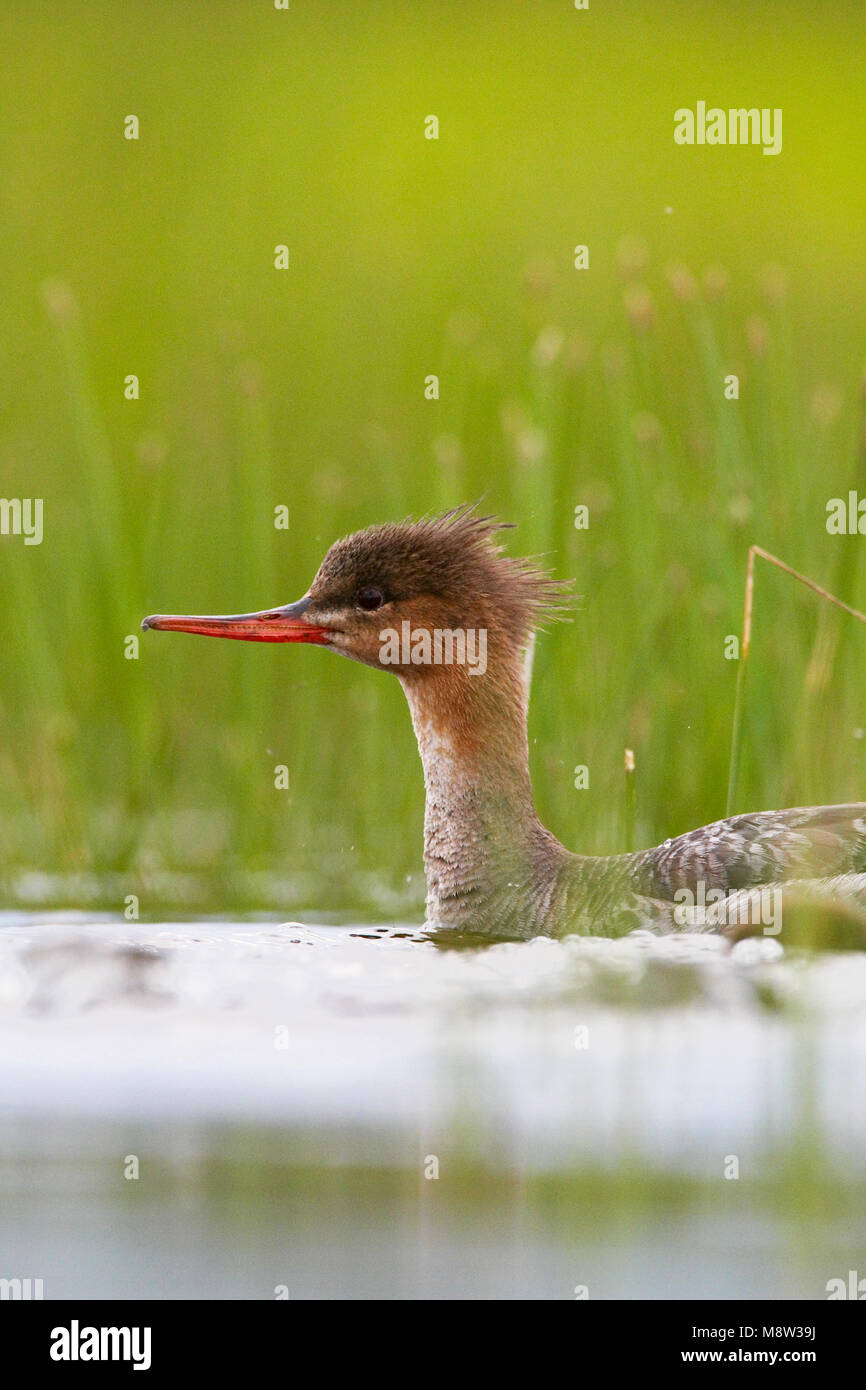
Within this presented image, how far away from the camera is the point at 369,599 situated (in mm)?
6191

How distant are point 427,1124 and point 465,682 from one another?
2557 mm

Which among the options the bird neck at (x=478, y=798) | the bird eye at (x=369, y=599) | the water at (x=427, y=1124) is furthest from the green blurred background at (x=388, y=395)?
the water at (x=427, y=1124)

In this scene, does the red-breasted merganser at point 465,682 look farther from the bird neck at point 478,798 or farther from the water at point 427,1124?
the water at point 427,1124

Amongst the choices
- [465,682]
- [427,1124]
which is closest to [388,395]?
[465,682]

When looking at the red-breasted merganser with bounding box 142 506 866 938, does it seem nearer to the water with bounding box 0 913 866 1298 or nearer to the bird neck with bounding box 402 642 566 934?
the bird neck with bounding box 402 642 566 934

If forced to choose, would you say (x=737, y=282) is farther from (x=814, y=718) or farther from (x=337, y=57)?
(x=814, y=718)

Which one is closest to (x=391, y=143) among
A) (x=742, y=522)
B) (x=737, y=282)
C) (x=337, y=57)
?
(x=337, y=57)

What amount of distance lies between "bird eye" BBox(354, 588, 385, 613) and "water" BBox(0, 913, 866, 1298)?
62.4 inches

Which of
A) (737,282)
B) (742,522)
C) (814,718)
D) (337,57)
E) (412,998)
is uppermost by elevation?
(337,57)

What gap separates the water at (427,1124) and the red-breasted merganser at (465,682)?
969 millimetres

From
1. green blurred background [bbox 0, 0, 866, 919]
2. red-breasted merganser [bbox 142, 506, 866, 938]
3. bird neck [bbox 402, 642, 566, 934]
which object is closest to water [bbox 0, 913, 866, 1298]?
red-breasted merganser [bbox 142, 506, 866, 938]

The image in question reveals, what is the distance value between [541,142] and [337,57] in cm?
163

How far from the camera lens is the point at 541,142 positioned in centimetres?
1379

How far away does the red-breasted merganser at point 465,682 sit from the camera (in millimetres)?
5898
